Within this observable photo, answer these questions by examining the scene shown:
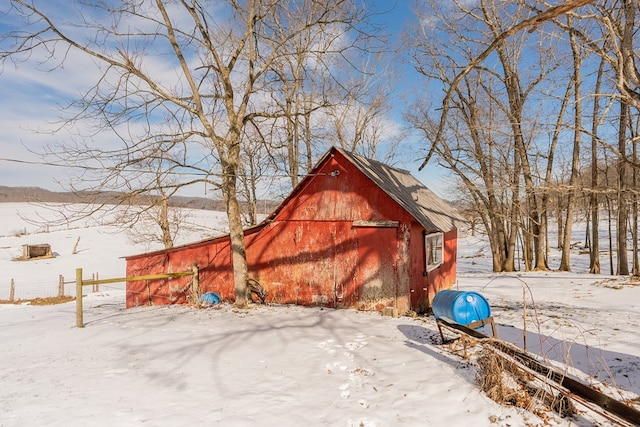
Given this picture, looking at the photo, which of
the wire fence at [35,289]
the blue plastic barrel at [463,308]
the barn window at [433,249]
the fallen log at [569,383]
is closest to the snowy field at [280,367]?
the fallen log at [569,383]

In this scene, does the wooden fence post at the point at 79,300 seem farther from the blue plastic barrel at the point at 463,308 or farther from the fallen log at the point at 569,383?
the fallen log at the point at 569,383

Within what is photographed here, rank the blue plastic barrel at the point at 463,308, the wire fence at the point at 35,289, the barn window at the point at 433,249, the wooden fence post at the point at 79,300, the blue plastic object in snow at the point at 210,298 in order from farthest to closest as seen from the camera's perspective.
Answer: the wire fence at the point at 35,289
the blue plastic object in snow at the point at 210,298
the barn window at the point at 433,249
the wooden fence post at the point at 79,300
the blue plastic barrel at the point at 463,308

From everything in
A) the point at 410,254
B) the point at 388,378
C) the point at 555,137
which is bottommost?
the point at 388,378

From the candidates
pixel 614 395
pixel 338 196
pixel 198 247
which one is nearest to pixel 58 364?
pixel 198 247

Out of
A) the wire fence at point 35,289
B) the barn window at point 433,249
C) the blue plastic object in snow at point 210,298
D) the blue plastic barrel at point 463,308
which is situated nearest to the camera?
the blue plastic barrel at point 463,308

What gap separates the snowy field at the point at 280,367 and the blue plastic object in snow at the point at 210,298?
1113 millimetres

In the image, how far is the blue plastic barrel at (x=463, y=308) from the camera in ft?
21.9

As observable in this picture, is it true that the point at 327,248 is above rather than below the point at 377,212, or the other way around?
below

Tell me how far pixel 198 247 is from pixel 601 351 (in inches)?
426

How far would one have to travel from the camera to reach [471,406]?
180 inches

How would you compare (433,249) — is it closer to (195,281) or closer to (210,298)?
(210,298)

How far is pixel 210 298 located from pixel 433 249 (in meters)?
7.41

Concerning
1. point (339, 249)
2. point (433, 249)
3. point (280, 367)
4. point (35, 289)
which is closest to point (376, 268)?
point (339, 249)

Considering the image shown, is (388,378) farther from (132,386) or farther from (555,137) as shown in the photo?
(555,137)
